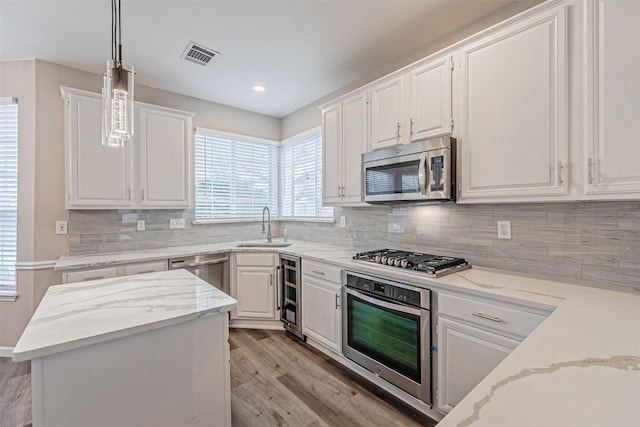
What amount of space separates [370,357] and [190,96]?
347cm

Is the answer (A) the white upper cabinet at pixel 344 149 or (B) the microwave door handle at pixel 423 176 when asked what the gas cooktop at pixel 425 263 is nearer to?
(B) the microwave door handle at pixel 423 176

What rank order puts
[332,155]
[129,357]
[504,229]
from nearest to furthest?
[129,357] → [504,229] → [332,155]

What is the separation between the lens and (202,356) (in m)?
1.37

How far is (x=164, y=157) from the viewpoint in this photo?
3.09 meters

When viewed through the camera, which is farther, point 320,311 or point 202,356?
point 320,311

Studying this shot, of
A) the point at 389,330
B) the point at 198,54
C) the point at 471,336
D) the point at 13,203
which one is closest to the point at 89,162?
the point at 13,203

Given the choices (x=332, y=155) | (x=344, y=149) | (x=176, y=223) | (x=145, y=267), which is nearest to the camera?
(x=145, y=267)

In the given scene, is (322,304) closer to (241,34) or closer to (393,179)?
(393,179)

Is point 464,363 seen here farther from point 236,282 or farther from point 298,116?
point 298,116

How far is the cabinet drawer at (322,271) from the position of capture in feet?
8.07

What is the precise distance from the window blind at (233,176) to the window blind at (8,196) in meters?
1.60

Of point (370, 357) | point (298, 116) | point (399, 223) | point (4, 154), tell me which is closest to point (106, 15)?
point (4, 154)

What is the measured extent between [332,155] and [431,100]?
1.11 metres

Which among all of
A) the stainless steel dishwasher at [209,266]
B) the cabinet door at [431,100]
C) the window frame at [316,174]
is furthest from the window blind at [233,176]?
the cabinet door at [431,100]
